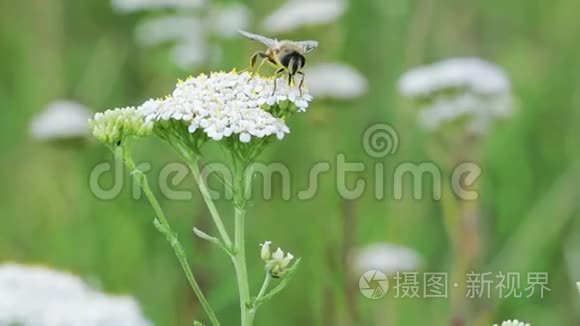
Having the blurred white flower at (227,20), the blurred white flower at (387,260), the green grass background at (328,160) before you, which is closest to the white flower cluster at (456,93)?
the green grass background at (328,160)

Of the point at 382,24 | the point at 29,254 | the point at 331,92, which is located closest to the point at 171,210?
the point at 29,254

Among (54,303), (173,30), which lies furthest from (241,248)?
(173,30)

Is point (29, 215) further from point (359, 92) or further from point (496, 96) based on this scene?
point (496, 96)

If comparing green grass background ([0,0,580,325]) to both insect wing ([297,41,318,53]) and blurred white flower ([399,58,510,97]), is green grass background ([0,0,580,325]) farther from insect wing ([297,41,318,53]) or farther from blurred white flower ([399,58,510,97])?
insect wing ([297,41,318,53])

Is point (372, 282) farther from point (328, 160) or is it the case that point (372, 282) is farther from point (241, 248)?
point (241, 248)

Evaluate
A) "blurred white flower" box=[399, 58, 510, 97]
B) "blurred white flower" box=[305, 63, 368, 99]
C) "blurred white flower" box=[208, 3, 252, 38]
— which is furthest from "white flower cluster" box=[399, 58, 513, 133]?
"blurred white flower" box=[208, 3, 252, 38]

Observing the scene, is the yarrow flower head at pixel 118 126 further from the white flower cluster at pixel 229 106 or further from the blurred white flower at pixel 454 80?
the blurred white flower at pixel 454 80

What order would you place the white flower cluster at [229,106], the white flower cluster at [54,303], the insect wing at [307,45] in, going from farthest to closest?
the white flower cluster at [54,303]
the insect wing at [307,45]
the white flower cluster at [229,106]
